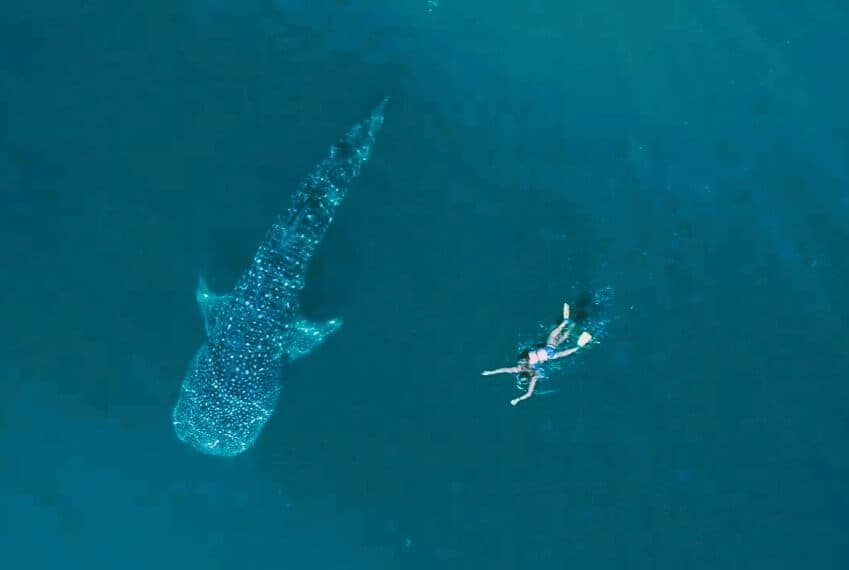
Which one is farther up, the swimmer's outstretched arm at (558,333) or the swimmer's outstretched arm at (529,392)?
the swimmer's outstretched arm at (558,333)

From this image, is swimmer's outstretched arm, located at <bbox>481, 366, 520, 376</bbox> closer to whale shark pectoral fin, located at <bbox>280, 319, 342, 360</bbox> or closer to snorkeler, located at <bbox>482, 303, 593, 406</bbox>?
snorkeler, located at <bbox>482, 303, 593, 406</bbox>

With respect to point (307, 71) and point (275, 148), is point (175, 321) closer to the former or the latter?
point (275, 148)

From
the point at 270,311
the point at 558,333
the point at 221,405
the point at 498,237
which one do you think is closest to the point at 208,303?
the point at 270,311

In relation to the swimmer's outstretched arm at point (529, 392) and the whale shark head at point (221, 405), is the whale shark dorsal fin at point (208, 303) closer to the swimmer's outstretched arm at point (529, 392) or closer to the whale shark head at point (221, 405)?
the whale shark head at point (221, 405)

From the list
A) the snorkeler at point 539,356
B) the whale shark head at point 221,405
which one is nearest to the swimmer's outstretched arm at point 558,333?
the snorkeler at point 539,356

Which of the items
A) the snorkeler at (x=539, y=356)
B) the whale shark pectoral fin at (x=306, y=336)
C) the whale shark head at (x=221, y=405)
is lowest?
the whale shark head at (x=221, y=405)

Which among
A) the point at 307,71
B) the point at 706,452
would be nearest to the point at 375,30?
the point at 307,71

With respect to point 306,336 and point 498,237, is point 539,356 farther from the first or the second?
point 306,336
